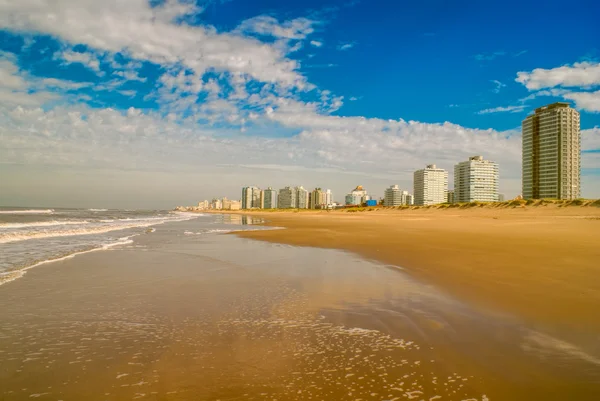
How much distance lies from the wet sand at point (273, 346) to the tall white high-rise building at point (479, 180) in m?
109

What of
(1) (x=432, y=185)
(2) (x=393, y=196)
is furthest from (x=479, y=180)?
(2) (x=393, y=196)

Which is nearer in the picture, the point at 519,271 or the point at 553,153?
the point at 519,271

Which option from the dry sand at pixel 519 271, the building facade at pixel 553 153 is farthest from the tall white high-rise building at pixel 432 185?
the dry sand at pixel 519 271

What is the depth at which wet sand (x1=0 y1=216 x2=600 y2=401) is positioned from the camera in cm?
309

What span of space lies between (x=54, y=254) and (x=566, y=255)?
17319 mm

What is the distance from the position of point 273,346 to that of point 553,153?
3472 inches

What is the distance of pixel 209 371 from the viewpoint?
3402 mm

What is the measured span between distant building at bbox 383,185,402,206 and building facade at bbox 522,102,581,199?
95.1 m

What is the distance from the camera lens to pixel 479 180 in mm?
103875

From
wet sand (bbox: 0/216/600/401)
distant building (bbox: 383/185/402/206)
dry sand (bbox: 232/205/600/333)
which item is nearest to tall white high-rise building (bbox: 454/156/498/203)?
distant building (bbox: 383/185/402/206)

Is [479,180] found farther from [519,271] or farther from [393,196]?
[519,271]

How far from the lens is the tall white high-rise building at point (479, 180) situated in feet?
338

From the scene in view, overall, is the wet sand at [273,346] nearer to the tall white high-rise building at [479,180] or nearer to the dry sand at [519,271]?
the dry sand at [519,271]

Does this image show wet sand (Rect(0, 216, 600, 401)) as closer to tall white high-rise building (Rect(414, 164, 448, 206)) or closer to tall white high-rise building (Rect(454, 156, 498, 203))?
tall white high-rise building (Rect(454, 156, 498, 203))
